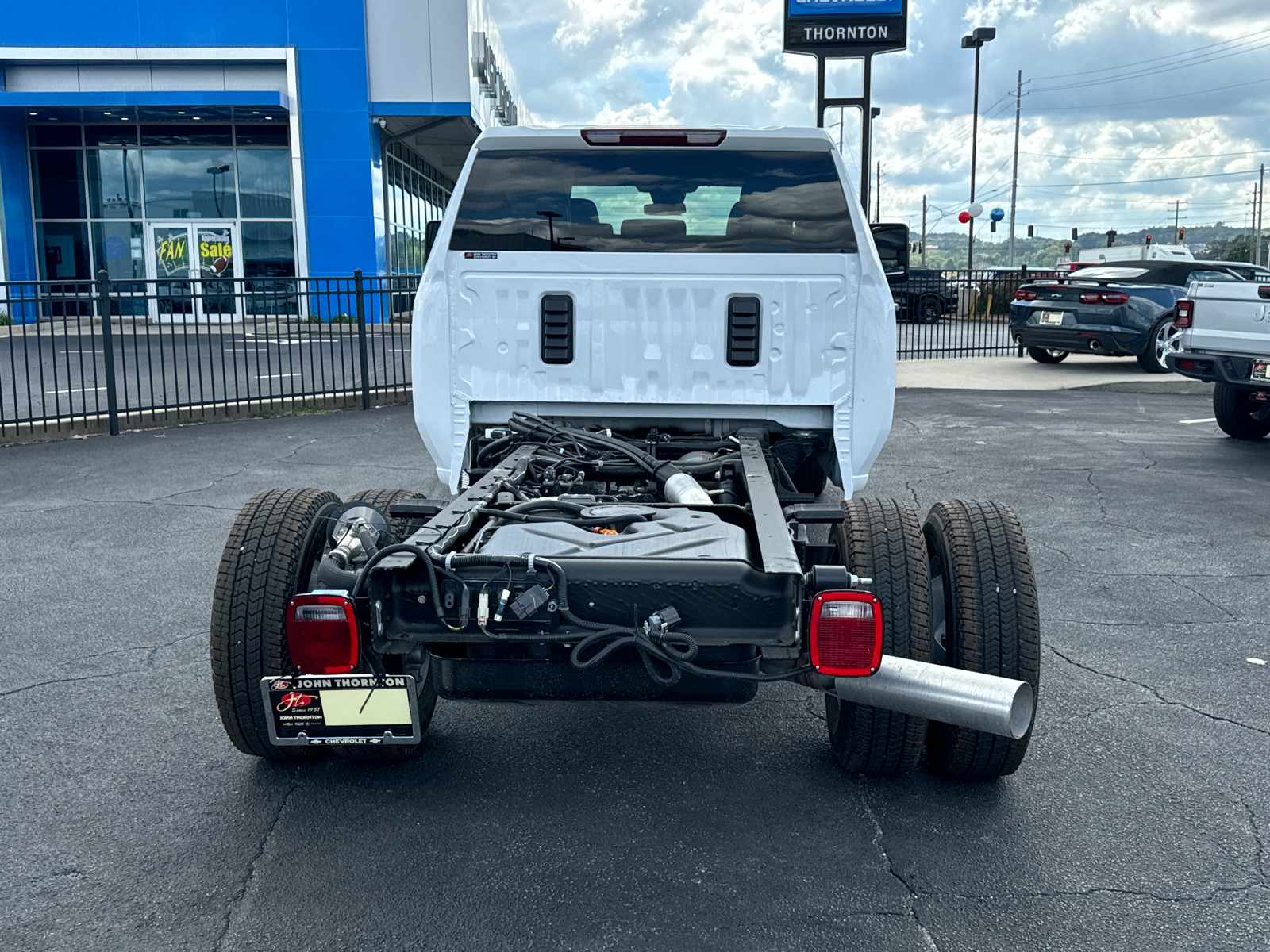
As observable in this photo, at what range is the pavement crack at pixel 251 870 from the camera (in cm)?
276

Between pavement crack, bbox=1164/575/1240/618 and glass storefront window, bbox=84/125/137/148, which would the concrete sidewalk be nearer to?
pavement crack, bbox=1164/575/1240/618

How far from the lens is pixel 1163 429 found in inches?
455

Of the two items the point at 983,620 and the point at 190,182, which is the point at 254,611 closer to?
the point at 983,620

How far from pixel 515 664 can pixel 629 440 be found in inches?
79.2

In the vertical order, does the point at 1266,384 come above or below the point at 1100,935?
above

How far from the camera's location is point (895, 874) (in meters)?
3.01

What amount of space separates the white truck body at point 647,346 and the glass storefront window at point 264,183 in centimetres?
2611

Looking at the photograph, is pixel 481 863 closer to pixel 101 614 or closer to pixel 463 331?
pixel 463 331

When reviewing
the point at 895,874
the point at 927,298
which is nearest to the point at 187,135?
the point at 927,298

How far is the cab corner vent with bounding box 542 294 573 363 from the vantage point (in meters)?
4.91

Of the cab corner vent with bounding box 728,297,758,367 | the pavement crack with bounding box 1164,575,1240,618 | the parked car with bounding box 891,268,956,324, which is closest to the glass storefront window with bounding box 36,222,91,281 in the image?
the parked car with bounding box 891,268,956,324

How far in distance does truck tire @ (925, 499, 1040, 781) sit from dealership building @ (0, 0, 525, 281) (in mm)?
25955

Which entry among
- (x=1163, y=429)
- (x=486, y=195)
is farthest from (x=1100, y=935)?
(x=1163, y=429)

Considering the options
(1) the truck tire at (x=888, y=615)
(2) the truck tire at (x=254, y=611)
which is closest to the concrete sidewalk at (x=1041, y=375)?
(1) the truck tire at (x=888, y=615)
